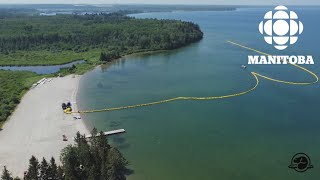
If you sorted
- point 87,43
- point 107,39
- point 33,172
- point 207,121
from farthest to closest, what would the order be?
point 107,39 → point 87,43 → point 207,121 → point 33,172

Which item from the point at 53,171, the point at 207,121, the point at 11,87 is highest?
the point at 11,87

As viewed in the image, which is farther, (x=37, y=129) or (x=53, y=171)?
(x=37, y=129)

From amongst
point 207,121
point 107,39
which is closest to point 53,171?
point 207,121

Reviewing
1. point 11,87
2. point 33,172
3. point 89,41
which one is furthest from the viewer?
point 89,41

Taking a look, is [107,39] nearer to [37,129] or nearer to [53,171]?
[37,129]

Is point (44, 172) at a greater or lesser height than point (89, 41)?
lesser

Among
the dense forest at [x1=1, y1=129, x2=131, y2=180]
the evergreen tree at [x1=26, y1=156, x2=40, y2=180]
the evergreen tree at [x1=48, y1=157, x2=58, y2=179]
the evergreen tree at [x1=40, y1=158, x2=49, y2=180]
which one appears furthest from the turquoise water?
the evergreen tree at [x1=26, y1=156, x2=40, y2=180]

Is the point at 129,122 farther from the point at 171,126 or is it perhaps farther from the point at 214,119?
the point at 214,119
